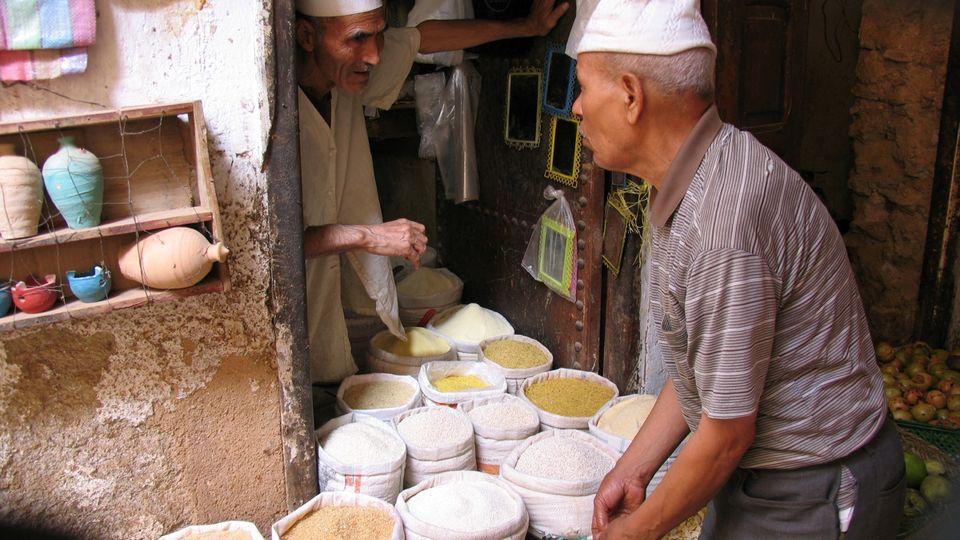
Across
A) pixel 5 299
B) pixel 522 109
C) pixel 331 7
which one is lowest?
pixel 5 299

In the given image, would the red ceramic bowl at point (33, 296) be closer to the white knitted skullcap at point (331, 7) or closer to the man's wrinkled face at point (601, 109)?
the white knitted skullcap at point (331, 7)

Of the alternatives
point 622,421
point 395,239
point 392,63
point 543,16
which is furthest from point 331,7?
point 622,421

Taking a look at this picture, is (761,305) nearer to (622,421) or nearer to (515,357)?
(622,421)

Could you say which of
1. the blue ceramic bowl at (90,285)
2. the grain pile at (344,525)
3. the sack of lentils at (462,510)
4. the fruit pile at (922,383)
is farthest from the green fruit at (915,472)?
the blue ceramic bowl at (90,285)

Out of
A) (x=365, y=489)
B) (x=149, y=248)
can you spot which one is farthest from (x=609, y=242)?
(x=149, y=248)

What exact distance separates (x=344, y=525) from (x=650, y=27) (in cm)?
161

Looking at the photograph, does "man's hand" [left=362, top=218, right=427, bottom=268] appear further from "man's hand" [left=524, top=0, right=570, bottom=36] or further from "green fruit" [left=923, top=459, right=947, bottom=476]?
"green fruit" [left=923, top=459, right=947, bottom=476]

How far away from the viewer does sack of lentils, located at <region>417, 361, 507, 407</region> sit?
2.88 metres

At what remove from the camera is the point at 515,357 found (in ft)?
10.4

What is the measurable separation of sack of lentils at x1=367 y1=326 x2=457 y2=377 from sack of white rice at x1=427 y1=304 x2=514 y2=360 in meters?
0.05

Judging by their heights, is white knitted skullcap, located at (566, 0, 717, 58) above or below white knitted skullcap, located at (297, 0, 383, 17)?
below

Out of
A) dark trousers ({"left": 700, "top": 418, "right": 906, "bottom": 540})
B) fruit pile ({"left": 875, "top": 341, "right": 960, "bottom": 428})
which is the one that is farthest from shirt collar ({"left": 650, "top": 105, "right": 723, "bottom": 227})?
A: fruit pile ({"left": 875, "top": 341, "right": 960, "bottom": 428})

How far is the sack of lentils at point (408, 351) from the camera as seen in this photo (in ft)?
10.3

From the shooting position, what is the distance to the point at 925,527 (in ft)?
8.64
